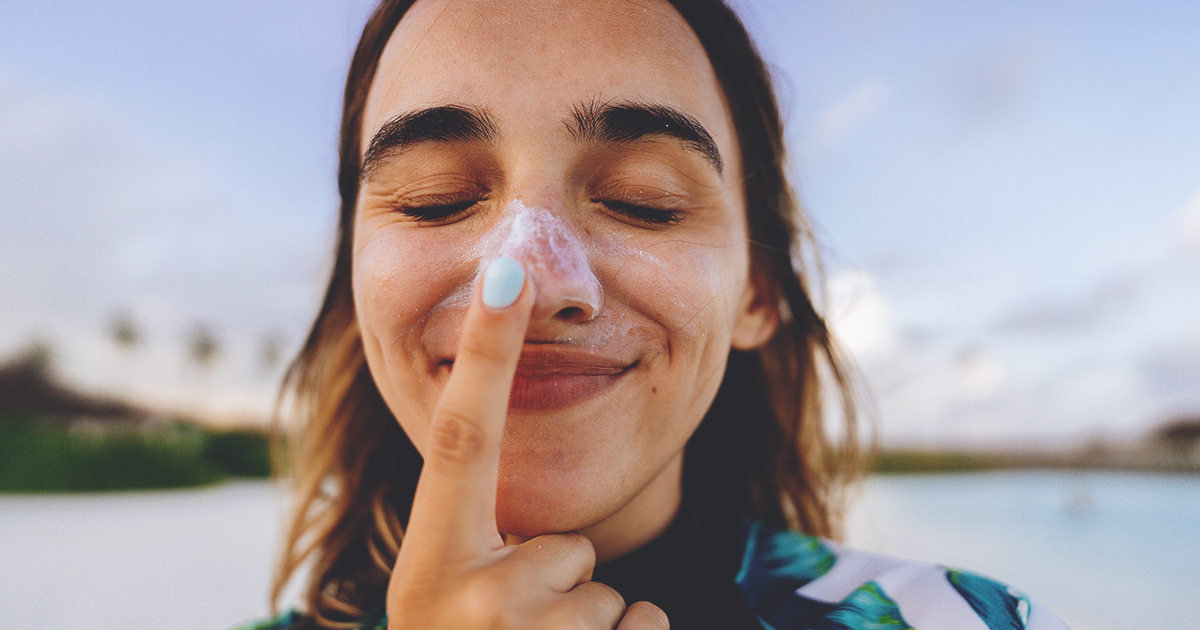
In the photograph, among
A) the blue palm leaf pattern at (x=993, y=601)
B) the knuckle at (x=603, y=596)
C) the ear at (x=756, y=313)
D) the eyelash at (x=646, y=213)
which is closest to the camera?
the knuckle at (x=603, y=596)

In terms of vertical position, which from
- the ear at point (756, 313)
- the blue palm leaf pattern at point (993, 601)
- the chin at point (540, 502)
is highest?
the ear at point (756, 313)

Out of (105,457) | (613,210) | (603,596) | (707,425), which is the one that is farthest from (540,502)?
(105,457)

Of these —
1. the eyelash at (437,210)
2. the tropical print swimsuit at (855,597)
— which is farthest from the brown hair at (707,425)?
the eyelash at (437,210)

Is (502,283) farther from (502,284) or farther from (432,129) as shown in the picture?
(432,129)

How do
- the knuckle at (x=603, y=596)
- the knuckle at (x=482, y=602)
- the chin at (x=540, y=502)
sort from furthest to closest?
1. the chin at (x=540, y=502)
2. the knuckle at (x=603, y=596)
3. the knuckle at (x=482, y=602)

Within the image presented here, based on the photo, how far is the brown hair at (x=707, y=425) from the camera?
6.00 ft

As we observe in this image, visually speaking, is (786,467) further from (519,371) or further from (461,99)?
(461,99)

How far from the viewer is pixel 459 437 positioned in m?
0.88

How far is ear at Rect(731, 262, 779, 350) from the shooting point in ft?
5.63

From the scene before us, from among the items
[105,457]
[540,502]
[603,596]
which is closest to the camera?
[603,596]

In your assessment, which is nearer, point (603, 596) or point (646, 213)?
point (603, 596)

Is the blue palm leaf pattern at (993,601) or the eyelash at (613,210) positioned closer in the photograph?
the eyelash at (613,210)

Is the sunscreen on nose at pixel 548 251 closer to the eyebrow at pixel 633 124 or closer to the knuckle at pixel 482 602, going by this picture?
the eyebrow at pixel 633 124

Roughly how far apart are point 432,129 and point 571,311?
48cm
